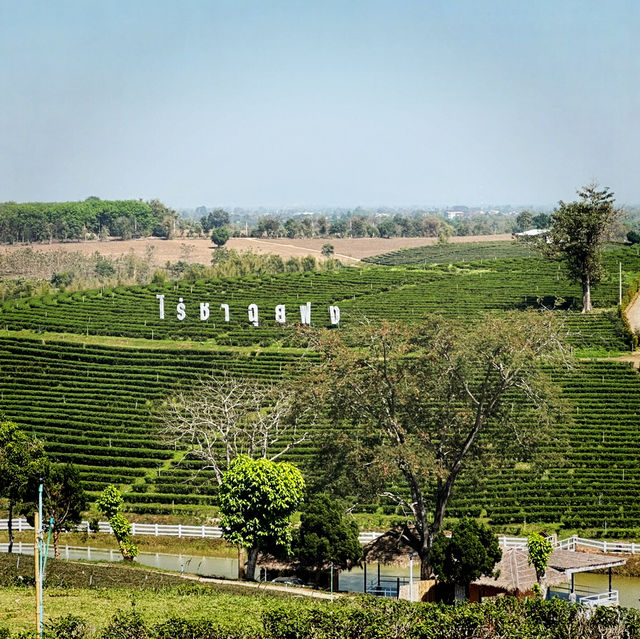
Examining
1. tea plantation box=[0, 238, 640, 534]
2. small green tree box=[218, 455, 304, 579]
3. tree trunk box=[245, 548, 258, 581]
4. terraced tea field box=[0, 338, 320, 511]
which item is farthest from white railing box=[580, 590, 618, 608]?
terraced tea field box=[0, 338, 320, 511]

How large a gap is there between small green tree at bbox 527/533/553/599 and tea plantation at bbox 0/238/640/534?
833cm

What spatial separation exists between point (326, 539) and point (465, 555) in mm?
5550

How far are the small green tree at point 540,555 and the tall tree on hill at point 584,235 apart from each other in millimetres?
52265

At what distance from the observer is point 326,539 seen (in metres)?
41.5

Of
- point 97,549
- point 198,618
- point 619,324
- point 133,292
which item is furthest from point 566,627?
point 133,292

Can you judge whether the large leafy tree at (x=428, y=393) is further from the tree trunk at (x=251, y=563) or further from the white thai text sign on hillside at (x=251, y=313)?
the white thai text sign on hillside at (x=251, y=313)

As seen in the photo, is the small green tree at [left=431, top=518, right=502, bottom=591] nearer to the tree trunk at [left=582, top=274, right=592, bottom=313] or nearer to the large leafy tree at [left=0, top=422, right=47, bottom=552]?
the large leafy tree at [left=0, top=422, right=47, bottom=552]

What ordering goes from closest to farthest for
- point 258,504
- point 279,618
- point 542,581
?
point 279,618
point 542,581
point 258,504

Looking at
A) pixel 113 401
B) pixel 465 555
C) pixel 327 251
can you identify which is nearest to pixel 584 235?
pixel 113 401

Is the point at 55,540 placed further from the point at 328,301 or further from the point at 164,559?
the point at 328,301

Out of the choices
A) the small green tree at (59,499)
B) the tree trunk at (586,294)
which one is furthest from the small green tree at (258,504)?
the tree trunk at (586,294)

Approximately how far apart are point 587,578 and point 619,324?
39.0m

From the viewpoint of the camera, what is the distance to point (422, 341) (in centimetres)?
4544

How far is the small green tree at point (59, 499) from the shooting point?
46406 millimetres
